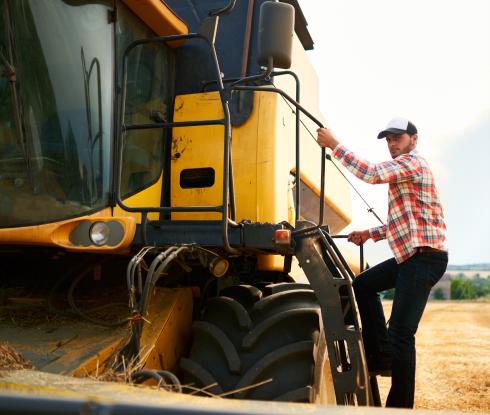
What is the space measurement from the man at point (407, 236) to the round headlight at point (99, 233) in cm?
128

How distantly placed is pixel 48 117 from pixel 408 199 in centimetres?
193

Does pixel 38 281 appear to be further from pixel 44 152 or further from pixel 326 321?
pixel 326 321

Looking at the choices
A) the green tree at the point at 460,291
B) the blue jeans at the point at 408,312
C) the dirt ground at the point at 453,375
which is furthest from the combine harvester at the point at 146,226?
the green tree at the point at 460,291

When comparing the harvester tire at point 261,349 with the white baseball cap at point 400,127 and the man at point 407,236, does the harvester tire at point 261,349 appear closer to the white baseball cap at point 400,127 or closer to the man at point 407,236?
the man at point 407,236

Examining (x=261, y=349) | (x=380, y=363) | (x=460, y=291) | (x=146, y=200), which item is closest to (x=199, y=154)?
(x=146, y=200)

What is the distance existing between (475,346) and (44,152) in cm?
1101

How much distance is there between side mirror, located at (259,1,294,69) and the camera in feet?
10.5

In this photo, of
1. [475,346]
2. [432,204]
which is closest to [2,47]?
[432,204]

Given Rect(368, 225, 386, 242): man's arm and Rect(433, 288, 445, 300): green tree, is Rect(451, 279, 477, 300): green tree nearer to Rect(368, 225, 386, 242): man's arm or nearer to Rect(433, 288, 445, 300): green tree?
Rect(433, 288, 445, 300): green tree

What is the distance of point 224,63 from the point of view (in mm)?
4289

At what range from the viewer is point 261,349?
3.07 m

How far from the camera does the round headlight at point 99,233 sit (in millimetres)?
3082

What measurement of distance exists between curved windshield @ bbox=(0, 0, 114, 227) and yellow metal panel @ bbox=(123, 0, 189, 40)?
1.25ft

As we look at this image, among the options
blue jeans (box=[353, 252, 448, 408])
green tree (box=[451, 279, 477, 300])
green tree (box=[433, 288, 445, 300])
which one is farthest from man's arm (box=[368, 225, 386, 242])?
green tree (box=[451, 279, 477, 300])
